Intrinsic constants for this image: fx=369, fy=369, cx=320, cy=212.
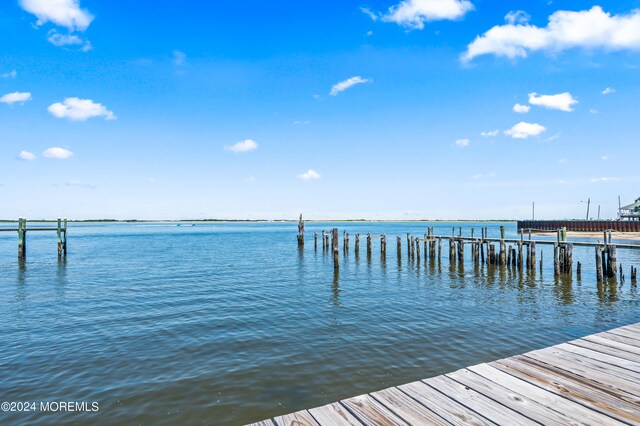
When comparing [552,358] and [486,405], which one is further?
[552,358]

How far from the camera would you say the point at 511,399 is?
14.9ft

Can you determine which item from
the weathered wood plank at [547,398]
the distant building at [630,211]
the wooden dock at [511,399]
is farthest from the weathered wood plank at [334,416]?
the distant building at [630,211]

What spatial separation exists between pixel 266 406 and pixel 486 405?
13.7 ft

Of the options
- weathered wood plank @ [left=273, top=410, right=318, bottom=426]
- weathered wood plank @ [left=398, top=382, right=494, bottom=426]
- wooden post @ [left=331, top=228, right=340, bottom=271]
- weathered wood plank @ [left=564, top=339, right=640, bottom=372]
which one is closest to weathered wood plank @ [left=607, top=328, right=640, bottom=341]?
weathered wood plank @ [left=564, top=339, right=640, bottom=372]

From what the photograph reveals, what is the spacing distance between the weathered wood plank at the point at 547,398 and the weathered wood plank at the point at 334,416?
7.14ft

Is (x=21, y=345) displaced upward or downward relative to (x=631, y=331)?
downward

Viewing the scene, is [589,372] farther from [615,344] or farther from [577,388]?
[615,344]

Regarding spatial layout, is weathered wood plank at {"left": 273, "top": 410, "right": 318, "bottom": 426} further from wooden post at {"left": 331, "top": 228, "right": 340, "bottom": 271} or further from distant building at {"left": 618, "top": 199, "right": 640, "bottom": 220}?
distant building at {"left": 618, "top": 199, "right": 640, "bottom": 220}

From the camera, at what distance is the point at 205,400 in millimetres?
A: 7223

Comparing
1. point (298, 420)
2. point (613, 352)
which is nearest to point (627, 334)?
point (613, 352)

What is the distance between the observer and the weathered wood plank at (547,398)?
160 inches

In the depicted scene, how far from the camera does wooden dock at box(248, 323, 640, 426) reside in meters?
4.16

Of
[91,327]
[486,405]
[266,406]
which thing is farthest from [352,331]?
[91,327]

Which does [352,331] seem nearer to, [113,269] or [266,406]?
[266,406]
